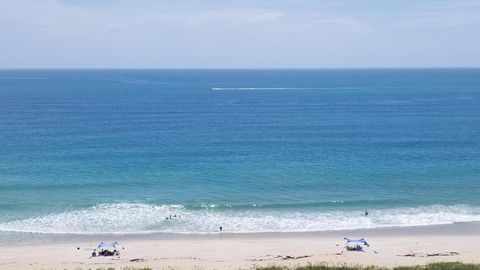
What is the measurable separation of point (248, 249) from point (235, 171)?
2323 cm

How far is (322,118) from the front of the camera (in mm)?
107562

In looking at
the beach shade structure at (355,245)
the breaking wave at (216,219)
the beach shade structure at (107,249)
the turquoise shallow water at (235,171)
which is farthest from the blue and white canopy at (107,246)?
the beach shade structure at (355,245)

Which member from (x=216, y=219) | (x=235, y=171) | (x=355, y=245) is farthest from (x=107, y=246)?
(x=235, y=171)

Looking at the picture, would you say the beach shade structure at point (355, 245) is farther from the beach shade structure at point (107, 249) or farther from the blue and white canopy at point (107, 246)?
the blue and white canopy at point (107, 246)

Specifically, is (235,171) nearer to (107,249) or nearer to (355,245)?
(355,245)

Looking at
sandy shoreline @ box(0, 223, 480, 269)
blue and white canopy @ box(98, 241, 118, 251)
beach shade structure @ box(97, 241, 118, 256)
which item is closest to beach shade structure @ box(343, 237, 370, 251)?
sandy shoreline @ box(0, 223, 480, 269)

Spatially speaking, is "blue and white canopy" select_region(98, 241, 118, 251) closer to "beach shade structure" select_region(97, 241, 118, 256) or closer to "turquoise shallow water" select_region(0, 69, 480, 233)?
"beach shade structure" select_region(97, 241, 118, 256)

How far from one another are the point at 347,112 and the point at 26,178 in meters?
75.0

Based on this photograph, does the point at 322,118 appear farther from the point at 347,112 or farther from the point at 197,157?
the point at 197,157

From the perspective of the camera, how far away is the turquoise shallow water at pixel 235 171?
164ft

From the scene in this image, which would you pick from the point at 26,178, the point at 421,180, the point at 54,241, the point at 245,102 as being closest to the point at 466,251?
the point at 421,180

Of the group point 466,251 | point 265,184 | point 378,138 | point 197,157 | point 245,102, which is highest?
point 245,102

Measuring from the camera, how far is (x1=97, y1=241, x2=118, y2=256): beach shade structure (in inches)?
1560

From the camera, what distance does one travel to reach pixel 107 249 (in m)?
40.1
